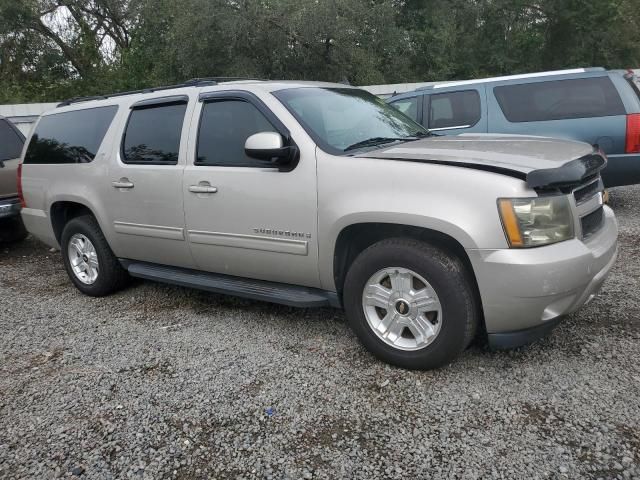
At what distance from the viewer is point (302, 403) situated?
9.32 ft

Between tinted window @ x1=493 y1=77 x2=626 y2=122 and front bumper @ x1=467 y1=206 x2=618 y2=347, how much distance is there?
4.07 m

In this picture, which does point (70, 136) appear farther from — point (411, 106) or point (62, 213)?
point (411, 106)

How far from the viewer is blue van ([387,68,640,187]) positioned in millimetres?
6055

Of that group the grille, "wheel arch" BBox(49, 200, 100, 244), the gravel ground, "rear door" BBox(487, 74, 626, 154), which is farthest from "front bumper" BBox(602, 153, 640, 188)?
"wheel arch" BBox(49, 200, 100, 244)

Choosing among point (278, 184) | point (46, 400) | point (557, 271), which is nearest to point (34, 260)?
point (46, 400)

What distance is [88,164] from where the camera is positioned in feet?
14.9

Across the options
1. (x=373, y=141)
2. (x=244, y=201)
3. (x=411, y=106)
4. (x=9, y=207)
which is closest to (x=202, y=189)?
(x=244, y=201)

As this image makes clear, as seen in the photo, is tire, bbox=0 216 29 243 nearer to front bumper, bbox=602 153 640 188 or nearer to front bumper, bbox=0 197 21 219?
front bumper, bbox=0 197 21 219

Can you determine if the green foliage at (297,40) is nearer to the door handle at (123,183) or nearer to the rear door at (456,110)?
the rear door at (456,110)

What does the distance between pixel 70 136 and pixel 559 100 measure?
553 cm

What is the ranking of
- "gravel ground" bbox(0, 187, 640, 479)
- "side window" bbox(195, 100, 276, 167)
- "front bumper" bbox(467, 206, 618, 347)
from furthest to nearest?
"side window" bbox(195, 100, 276, 167)
"front bumper" bbox(467, 206, 618, 347)
"gravel ground" bbox(0, 187, 640, 479)

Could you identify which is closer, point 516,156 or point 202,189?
point 516,156

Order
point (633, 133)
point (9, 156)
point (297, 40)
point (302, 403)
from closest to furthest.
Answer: point (302, 403), point (633, 133), point (9, 156), point (297, 40)

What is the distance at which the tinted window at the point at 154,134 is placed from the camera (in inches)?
157
